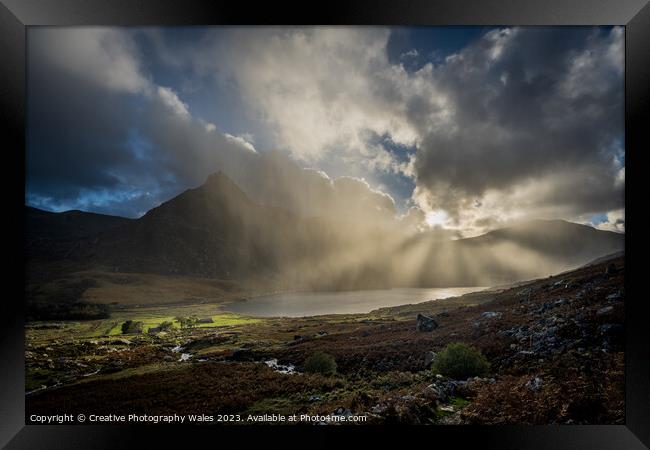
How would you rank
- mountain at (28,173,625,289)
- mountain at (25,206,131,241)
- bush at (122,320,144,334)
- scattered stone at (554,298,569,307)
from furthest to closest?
mountain at (28,173,625,289) → bush at (122,320,144,334) → scattered stone at (554,298,569,307) → mountain at (25,206,131,241)

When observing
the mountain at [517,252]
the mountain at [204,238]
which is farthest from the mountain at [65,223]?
the mountain at [517,252]

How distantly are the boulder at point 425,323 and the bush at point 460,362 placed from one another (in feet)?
1.60

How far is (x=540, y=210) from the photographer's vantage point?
457 centimetres

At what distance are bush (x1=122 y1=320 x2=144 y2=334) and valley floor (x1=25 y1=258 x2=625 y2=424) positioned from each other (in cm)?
12

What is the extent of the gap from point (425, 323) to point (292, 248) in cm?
360

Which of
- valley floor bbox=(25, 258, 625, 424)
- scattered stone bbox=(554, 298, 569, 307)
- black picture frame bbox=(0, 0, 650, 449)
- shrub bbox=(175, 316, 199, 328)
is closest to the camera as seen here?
black picture frame bbox=(0, 0, 650, 449)

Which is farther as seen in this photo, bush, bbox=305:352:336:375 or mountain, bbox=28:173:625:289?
mountain, bbox=28:173:625:289

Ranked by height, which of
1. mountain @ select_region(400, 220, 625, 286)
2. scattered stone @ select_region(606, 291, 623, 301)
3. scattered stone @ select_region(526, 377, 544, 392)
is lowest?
scattered stone @ select_region(526, 377, 544, 392)

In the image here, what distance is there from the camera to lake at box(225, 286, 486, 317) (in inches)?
192

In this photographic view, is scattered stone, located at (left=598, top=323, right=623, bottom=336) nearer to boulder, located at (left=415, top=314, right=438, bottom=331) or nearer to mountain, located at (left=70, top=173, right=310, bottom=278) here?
boulder, located at (left=415, top=314, right=438, bottom=331)

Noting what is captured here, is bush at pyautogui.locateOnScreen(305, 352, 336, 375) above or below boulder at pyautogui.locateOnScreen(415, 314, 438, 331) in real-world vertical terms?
below

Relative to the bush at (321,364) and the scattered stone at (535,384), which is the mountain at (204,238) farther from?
the scattered stone at (535,384)

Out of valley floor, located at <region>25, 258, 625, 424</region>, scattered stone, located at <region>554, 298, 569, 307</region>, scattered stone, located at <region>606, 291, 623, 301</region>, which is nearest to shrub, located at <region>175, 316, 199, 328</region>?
valley floor, located at <region>25, 258, 625, 424</region>

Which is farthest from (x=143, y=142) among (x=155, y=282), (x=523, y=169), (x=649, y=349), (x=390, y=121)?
(x=649, y=349)
